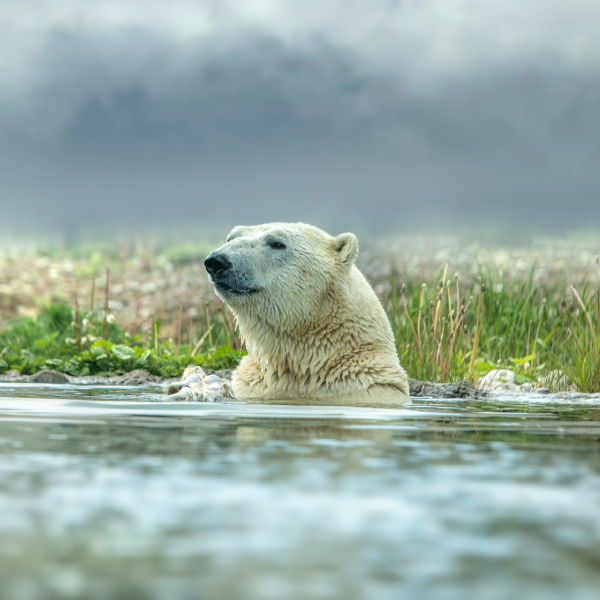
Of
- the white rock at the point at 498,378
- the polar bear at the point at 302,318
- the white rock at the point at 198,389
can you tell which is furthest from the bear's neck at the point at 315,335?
the white rock at the point at 498,378

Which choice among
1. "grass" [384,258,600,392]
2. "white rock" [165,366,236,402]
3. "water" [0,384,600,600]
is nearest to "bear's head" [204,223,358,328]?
"white rock" [165,366,236,402]

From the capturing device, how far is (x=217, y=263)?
470cm

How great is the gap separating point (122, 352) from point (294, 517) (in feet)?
21.8

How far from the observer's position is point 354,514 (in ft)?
3.91

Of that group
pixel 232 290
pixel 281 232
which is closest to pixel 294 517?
pixel 232 290

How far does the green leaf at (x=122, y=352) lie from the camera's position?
24.6 ft

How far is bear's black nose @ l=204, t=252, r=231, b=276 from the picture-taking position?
15.3 ft

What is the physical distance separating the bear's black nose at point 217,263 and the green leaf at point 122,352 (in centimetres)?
308

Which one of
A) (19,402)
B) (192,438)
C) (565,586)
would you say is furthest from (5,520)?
(19,402)

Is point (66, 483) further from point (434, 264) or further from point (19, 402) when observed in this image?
point (434, 264)

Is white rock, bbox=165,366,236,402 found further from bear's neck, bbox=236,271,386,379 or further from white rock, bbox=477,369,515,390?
white rock, bbox=477,369,515,390

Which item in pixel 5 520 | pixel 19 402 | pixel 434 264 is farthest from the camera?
pixel 434 264

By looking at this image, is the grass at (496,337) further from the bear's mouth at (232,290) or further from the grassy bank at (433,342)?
the bear's mouth at (232,290)

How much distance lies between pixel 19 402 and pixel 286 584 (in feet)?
9.99
